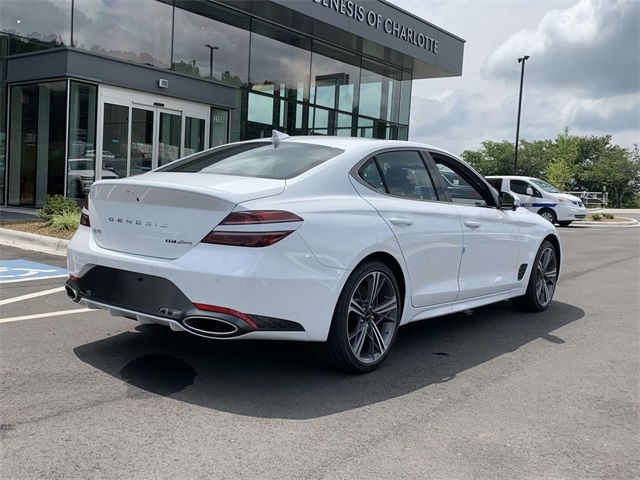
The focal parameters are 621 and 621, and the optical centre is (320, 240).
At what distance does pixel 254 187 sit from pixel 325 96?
1714 cm

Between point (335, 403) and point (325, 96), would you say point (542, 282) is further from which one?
point (325, 96)

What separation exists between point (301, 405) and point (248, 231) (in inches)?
42.1

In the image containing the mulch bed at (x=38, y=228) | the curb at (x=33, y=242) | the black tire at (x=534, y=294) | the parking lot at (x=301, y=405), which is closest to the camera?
the parking lot at (x=301, y=405)

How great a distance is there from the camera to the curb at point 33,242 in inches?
361

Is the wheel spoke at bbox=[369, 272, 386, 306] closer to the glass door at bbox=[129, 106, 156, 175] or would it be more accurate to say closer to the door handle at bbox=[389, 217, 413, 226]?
the door handle at bbox=[389, 217, 413, 226]

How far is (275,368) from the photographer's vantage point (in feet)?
14.2

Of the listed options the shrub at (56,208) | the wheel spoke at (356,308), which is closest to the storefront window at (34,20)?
the shrub at (56,208)

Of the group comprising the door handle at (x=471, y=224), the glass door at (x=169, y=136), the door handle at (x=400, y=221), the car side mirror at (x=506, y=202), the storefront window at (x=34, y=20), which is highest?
the storefront window at (x=34, y=20)

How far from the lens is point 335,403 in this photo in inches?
146

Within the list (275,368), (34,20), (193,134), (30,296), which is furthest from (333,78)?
(275,368)

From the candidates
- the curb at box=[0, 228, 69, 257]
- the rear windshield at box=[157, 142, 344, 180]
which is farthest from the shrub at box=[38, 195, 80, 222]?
the rear windshield at box=[157, 142, 344, 180]

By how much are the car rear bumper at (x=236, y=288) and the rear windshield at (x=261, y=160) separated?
28.1 inches

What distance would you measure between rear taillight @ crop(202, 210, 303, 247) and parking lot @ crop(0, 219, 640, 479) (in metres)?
0.94

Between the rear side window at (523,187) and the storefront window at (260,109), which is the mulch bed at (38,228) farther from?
the rear side window at (523,187)
